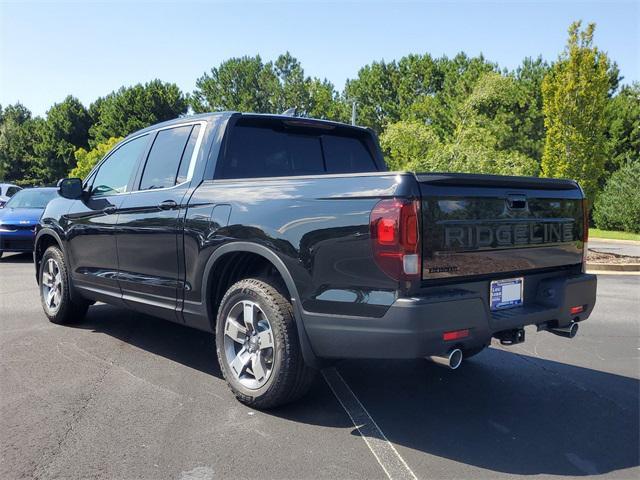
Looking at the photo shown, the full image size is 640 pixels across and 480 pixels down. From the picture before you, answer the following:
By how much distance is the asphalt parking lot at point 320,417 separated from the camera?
2.96 meters

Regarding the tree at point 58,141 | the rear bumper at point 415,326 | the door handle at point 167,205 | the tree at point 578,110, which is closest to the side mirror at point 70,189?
the door handle at point 167,205

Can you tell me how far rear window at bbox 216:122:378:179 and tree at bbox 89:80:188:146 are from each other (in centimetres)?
5301

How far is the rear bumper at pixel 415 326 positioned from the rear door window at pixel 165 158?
195 centimetres

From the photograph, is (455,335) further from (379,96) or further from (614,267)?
(379,96)

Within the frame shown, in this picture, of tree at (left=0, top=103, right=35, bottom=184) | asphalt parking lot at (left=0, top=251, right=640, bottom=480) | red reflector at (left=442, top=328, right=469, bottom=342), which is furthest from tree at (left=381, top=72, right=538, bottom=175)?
tree at (left=0, top=103, right=35, bottom=184)

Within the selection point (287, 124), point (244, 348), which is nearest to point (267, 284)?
point (244, 348)

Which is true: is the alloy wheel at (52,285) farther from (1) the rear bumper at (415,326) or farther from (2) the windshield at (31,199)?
(2) the windshield at (31,199)

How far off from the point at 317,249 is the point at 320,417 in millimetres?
1133

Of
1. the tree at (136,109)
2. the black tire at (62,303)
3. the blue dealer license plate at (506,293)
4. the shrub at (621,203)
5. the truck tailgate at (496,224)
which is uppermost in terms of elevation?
the tree at (136,109)

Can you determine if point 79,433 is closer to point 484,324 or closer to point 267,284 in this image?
point 267,284

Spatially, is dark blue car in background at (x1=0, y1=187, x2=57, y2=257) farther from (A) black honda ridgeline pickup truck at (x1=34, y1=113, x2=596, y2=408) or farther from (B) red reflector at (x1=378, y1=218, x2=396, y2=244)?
(B) red reflector at (x1=378, y1=218, x2=396, y2=244)

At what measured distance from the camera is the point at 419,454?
10.2 ft

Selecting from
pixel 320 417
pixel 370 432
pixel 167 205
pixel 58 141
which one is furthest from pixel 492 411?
pixel 58 141

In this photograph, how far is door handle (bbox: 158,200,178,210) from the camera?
4.26 m
